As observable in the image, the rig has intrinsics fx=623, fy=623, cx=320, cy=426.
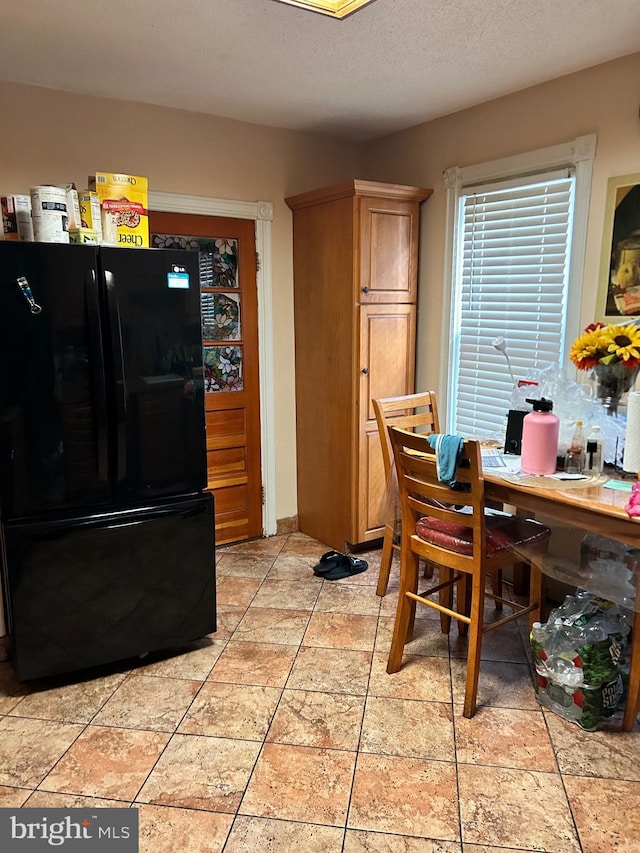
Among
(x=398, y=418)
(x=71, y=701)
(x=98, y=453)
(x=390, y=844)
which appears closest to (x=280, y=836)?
(x=390, y=844)

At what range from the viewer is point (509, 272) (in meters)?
3.16

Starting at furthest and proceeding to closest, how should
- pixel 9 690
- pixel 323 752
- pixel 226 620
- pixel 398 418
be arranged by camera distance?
pixel 398 418 → pixel 226 620 → pixel 9 690 → pixel 323 752

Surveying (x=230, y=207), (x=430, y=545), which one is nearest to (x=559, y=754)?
(x=430, y=545)

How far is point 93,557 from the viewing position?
2428 mm

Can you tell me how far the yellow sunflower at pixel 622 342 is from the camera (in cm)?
226

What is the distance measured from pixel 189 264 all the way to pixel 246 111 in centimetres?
133

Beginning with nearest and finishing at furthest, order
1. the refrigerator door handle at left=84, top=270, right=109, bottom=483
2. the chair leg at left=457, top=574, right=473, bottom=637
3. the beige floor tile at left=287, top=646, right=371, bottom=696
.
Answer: the refrigerator door handle at left=84, top=270, right=109, bottom=483 → the beige floor tile at left=287, top=646, right=371, bottom=696 → the chair leg at left=457, top=574, right=473, bottom=637

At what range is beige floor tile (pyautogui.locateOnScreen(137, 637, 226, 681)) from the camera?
8.39 ft

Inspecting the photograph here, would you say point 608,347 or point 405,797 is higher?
point 608,347

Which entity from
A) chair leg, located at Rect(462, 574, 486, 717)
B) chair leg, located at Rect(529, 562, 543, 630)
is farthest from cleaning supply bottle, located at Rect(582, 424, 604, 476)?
chair leg, located at Rect(462, 574, 486, 717)

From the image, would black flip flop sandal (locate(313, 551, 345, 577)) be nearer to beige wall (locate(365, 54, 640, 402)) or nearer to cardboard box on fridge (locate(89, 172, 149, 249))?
beige wall (locate(365, 54, 640, 402))

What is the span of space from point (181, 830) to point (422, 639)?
Result: 1349 mm

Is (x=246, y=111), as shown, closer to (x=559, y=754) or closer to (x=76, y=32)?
(x=76, y=32)

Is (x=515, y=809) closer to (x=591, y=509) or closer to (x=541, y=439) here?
(x=591, y=509)
